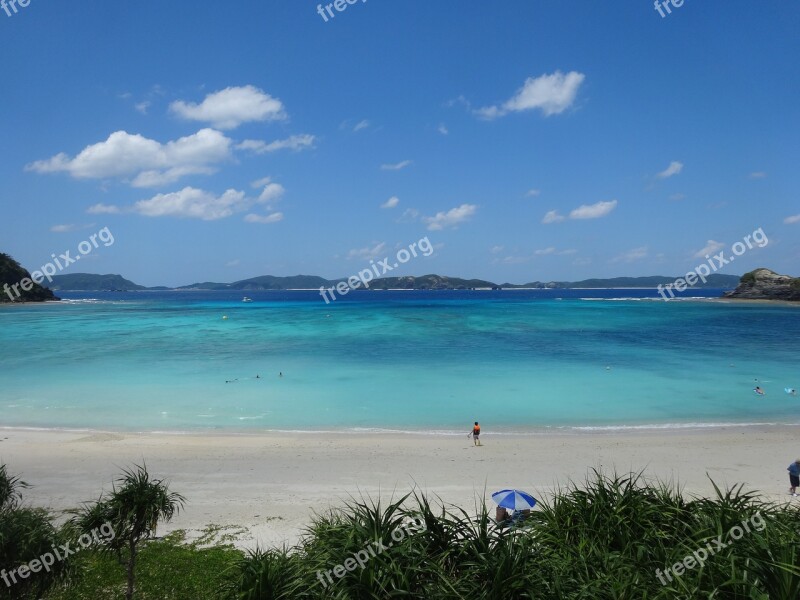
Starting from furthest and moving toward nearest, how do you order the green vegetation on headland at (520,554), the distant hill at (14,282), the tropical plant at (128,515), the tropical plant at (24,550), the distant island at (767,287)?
the distant island at (767,287) → the distant hill at (14,282) → the tropical plant at (128,515) → the tropical plant at (24,550) → the green vegetation on headland at (520,554)

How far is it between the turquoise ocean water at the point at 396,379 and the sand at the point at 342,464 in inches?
95.8

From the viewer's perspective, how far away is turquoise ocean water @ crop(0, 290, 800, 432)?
23094mm

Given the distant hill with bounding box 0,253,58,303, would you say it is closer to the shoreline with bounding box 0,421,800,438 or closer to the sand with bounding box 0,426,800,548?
the shoreline with bounding box 0,421,800,438

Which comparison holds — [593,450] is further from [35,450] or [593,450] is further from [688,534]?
[35,450]

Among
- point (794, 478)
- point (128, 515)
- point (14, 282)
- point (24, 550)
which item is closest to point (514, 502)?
point (128, 515)

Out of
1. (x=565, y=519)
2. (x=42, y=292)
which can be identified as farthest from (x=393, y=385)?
(x=42, y=292)

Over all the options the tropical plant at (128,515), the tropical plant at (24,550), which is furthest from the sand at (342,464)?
the tropical plant at (24,550)

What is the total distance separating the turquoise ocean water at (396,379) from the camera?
75.8ft

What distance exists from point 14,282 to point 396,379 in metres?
112

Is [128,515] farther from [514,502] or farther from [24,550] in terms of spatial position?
[514,502]

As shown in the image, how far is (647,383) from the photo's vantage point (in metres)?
30.2

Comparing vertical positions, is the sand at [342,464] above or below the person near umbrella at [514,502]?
below

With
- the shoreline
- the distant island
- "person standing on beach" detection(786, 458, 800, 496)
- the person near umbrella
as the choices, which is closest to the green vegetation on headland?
the person near umbrella

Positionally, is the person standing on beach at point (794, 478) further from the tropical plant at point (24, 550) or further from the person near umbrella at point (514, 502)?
the tropical plant at point (24, 550)
